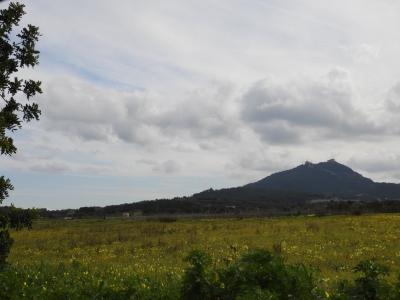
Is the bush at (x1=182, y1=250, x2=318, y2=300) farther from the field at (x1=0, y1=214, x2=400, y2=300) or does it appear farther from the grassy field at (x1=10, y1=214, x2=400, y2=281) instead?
the grassy field at (x1=10, y1=214, x2=400, y2=281)

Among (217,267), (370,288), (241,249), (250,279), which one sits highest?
(250,279)

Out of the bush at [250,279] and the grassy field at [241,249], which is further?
the grassy field at [241,249]

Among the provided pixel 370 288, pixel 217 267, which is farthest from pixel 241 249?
pixel 370 288

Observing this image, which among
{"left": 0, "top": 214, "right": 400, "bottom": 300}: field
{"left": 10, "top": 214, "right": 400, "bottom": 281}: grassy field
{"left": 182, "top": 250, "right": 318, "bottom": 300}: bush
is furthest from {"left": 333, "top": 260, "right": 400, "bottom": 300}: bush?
{"left": 10, "top": 214, "right": 400, "bottom": 281}: grassy field

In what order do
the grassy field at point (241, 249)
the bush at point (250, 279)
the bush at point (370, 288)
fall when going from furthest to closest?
the grassy field at point (241, 249)
the bush at point (250, 279)
the bush at point (370, 288)

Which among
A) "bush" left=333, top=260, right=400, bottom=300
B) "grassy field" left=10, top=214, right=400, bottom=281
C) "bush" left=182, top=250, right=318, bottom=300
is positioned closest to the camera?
"bush" left=333, top=260, right=400, bottom=300

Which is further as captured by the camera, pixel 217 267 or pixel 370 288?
pixel 217 267

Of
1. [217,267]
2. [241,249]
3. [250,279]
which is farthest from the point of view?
[241,249]

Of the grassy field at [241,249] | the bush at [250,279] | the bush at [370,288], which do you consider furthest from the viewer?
the grassy field at [241,249]

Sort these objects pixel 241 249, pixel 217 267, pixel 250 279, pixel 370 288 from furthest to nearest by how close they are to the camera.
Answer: pixel 241 249 < pixel 217 267 < pixel 250 279 < pixel 370 288

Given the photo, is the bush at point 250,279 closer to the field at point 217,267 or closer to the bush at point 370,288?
the field at point 217,267

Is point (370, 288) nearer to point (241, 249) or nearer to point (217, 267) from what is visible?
point (217, 267)

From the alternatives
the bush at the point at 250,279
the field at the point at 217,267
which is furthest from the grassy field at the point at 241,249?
the bush at the point at 250,279

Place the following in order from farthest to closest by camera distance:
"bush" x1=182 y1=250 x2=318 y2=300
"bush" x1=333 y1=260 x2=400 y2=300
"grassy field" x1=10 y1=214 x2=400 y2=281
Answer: "grassy field" x1=10 y1=214 x2=400 y2=281
"bush" x1=182 y1=250 x2=318 y2=300
"bush" x1=333 y1=260 x2=400 y2=300
